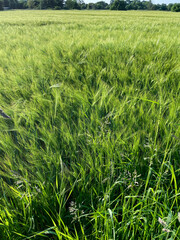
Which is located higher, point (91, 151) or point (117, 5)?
point (117, 5)

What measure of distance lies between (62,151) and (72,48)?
1636mm

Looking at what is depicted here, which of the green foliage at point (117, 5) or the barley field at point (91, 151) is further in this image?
the green foliage at point (117, 5)

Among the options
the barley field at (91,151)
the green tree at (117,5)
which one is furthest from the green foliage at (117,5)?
the barley field at (91,151)

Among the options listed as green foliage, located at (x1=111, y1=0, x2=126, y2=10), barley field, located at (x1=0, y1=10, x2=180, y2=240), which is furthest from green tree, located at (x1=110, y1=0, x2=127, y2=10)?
barley field, located at (x1=0, y1=10, x2=180, y2=240)

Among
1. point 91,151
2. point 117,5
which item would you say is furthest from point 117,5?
point 91,151

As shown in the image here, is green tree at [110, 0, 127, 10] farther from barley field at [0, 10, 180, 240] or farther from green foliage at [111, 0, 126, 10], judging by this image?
barley field at [0, 10, 180, 240]

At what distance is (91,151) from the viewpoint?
0.76 m

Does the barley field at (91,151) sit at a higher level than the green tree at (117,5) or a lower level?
lower

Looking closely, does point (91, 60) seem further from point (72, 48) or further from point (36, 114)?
point (36, 114)

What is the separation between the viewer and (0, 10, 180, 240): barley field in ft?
1.63

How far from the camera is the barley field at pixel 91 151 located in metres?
0.50

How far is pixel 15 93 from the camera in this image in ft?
4.06

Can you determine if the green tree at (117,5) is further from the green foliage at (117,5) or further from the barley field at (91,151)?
the barley field at (91,151)

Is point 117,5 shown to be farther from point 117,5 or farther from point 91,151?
point 91,151
